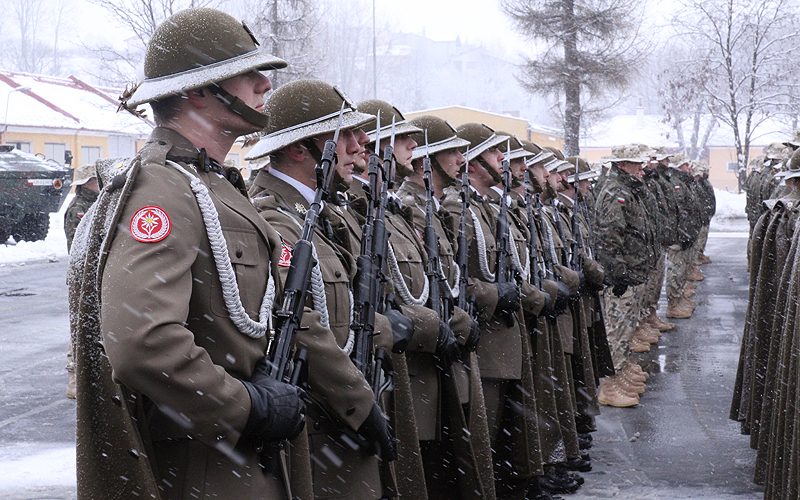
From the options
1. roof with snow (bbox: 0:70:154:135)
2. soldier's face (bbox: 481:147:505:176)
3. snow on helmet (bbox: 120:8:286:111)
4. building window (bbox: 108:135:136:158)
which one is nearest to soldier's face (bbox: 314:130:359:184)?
snow on helmet (bbox: 120:8:286:111)

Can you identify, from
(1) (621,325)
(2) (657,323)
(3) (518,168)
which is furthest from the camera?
(2) (657,323)

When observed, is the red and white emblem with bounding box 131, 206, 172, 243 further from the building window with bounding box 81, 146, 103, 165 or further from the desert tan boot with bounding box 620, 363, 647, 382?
the building window with bounding box 81, 146, 103, 165

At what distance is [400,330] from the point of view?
3.71 metres

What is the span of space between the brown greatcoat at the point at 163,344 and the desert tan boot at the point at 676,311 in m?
11.7

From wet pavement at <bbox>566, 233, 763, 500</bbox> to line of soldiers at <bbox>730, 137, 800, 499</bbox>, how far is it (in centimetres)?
28

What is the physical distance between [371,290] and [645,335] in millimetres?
8633

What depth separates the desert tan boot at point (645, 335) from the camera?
11.2 metres

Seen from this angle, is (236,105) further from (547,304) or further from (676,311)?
(676,311)

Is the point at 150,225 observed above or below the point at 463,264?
above

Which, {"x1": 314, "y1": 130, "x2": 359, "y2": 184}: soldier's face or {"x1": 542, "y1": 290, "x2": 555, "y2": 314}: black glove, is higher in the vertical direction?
{"x1": 314, "y1": 130, "x2": 359, "y2": 184}: soldier's face

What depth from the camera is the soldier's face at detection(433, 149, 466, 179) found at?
530 cm

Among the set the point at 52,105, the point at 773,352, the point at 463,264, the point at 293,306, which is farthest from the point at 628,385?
the point at 52,105

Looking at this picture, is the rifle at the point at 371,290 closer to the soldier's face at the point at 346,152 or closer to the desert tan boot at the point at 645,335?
the soldier's face at the point at 346,152

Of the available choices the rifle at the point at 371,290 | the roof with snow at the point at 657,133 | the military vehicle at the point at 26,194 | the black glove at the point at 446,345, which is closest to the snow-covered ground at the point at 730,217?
the military vehicle at the point at 26,194
